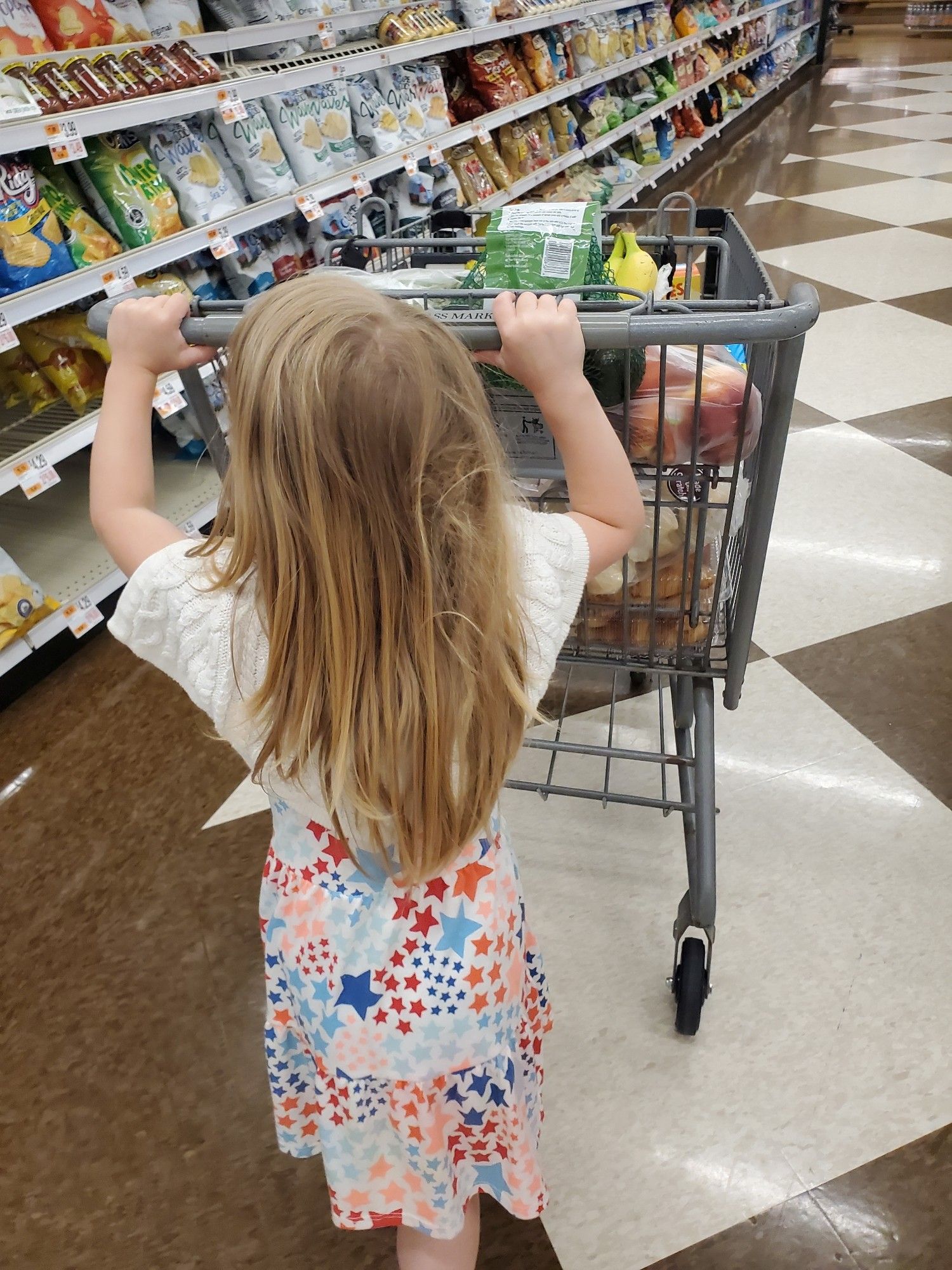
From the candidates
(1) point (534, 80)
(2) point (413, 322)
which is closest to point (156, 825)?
(2) point (413, 322)

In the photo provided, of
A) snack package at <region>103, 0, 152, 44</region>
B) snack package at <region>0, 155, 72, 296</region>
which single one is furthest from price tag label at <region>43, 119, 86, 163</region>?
snack package at <region>103, 0, 152, 44</region>

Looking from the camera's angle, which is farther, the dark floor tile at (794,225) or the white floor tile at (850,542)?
the dark floor tile at (794,225)

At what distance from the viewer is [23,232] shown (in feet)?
5.33

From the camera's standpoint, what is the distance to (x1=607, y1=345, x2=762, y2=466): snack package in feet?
2.63

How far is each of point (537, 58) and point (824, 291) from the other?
151 centimetres

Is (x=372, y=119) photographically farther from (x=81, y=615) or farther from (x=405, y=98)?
(x=81, y=615)

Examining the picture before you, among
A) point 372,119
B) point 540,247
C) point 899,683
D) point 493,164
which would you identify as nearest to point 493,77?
point 493,164

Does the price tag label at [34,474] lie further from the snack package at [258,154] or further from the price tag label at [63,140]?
the snack package at [258,154]

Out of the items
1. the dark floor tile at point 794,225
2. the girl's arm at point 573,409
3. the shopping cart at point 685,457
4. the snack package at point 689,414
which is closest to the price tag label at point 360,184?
the shopping cart at point 685,457

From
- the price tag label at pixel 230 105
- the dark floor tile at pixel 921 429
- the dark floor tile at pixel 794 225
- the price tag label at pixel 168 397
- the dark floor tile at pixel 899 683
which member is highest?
the price tag label at pixel 230 105

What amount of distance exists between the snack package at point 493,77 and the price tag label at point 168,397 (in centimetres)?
197

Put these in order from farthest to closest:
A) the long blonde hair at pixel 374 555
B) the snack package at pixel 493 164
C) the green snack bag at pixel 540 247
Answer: the snack package at pixel 493 164, the green snack bag at pixel 540 247, the long blonde hair at pixel 374 555

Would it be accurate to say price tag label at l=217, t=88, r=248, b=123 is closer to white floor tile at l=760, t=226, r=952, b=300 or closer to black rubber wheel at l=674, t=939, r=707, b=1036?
black rubber wheel at l=674, t=939, r=707, b=1036

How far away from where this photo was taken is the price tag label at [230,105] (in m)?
1.88
